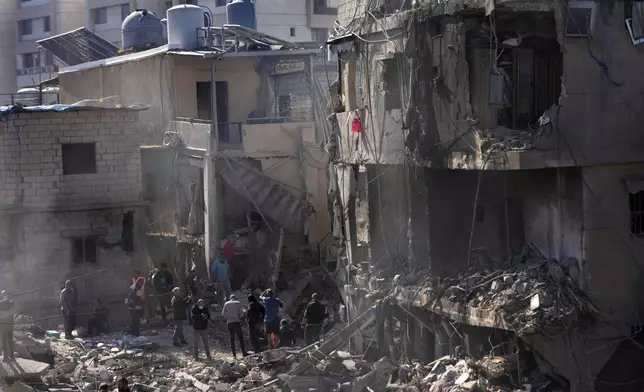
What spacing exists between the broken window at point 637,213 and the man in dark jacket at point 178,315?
33.6 feet

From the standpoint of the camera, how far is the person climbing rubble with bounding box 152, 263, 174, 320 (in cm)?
2564

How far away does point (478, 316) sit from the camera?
17.3 meters

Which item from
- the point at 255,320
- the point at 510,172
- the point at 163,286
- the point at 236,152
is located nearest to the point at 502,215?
the point at 510,172

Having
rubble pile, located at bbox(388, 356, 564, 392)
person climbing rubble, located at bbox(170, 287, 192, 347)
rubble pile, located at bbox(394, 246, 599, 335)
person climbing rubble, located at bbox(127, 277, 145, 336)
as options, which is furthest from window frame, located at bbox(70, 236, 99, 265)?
rubble pile, located at bbox(388, 356, 564, 392)

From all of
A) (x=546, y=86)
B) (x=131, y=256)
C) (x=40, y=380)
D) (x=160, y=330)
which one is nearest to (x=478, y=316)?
(x=546, y=86)

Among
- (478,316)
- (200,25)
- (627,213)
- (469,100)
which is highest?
(200,25)

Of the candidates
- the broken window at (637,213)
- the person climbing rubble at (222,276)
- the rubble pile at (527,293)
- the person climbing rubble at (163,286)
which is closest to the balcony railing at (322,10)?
the person climbing rubble at (222,276)

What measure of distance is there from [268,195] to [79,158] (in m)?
4.76

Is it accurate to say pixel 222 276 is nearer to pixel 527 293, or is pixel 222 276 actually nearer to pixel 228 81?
pixel 228 81

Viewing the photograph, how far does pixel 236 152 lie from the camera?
92.0 ft

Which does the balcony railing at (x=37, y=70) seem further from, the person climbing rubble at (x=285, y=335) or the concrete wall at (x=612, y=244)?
the concrete wall at (x=612, y=244)

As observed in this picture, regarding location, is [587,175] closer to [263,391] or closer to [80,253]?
[263,391]

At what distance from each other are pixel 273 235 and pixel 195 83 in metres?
6.42

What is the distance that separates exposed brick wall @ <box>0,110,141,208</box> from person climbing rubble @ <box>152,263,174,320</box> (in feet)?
9.67
